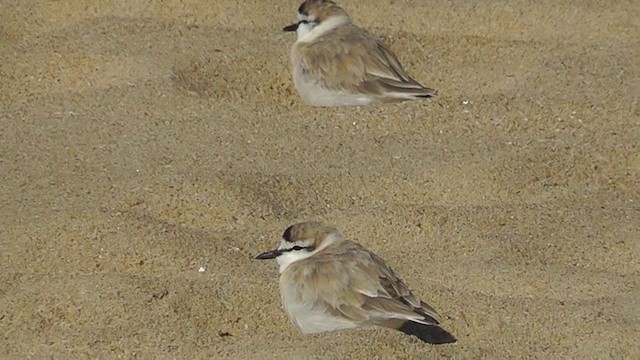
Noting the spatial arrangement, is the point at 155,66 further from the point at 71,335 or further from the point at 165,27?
the point at 71,335

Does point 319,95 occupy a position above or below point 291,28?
below

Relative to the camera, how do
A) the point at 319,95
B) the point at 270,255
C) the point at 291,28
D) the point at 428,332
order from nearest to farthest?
the point at 428,332 → the point at 270,255 → the point at 319,95 → the point at 291,28

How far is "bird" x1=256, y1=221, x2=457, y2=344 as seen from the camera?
4.64 m

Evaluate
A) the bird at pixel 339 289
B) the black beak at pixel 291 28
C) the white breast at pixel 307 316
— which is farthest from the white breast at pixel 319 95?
Result: the white breast at pixel 307 316

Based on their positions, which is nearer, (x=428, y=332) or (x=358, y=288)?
(x=428, y=332)

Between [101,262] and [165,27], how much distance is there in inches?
84.1

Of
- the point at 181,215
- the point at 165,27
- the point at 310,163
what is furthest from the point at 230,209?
the point at 165,27

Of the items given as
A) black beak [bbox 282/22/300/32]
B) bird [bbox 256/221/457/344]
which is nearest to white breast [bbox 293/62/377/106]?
black beak [bbox 282/22/300/32]

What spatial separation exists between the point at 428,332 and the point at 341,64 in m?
2.35

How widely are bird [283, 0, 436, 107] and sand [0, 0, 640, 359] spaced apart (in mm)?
112

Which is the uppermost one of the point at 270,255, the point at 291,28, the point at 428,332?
the point at 291,28

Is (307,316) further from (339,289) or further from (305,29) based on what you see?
(305,29)

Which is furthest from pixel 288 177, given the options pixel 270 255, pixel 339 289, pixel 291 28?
pixel 291 28

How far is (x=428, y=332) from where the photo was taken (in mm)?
4637
